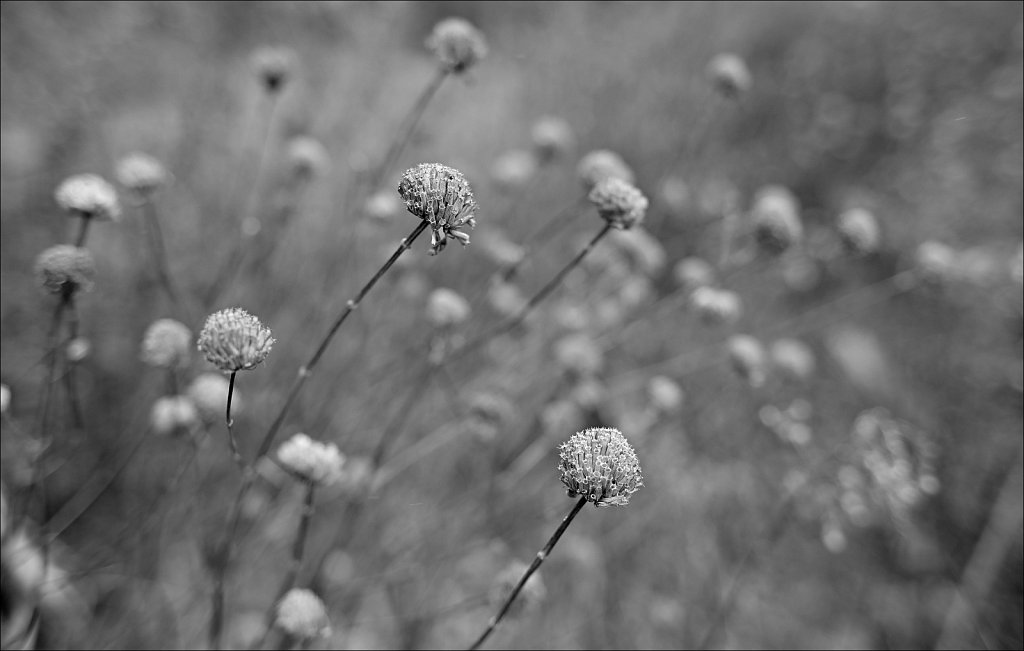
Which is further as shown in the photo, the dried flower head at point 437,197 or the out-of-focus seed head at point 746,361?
the out-of-focus seed head at point 746,361

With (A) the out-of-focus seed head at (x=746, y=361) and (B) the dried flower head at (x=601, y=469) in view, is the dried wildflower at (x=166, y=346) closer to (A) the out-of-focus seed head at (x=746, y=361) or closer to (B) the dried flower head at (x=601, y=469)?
(B) the dried flower head at (x=601, y=469)

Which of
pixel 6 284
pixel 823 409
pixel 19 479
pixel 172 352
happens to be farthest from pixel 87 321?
pixel 823 409

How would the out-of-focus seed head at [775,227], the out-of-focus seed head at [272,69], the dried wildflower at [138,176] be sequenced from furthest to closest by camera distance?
the out-of-focus seed head at [775,227]
the out-of-focus seed head at [272,69]
the dried wildflower at [138,176]

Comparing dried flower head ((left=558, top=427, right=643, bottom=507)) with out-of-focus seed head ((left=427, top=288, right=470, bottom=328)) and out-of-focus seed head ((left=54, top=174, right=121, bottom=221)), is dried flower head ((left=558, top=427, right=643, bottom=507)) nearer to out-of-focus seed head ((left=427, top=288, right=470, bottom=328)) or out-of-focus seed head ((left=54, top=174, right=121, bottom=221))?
out-of-focus seed head ((left=427, top=288, right=470, bottom=328))

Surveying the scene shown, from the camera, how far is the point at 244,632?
7.39 ft

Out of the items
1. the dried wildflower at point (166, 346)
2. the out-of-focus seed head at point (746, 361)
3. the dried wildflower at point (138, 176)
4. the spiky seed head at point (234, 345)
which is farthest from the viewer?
the out-of-focus seed head at point (746, 361)

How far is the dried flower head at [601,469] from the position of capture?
3.60ft

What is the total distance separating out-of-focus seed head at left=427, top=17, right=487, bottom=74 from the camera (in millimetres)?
1808

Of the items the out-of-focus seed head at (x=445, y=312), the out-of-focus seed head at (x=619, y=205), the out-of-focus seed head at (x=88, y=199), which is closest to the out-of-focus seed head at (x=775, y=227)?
the out-of-focus seed head at (x=619, y=205)

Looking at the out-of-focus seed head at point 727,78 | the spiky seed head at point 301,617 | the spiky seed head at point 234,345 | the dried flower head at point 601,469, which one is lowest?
the spiky seed head at point 301,617

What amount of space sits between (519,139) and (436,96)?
2.42 feet

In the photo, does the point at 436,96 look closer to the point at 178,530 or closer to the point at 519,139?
the point at 519,139

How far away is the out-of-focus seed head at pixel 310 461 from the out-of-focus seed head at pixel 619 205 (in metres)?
0.77

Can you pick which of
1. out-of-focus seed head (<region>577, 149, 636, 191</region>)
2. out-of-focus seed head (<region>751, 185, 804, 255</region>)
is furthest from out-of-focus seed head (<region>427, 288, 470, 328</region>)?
out-of-focus seed head (<region>751, 185, 804, 255</region>)
